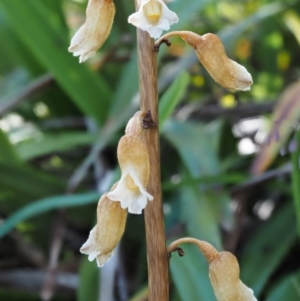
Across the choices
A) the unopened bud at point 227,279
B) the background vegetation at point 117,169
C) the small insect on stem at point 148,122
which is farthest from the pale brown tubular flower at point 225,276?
the background vegetation at point 117,169

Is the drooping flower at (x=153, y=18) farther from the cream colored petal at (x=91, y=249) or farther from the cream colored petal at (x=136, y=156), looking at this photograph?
the cream colored petal at (x=91, y=249)

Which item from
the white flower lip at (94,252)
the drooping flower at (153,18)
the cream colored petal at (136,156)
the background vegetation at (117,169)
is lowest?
the background vegetation at (117,169)

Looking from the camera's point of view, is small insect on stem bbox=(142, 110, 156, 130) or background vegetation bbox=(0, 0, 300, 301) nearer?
small insect on stem bbox=(142, 110, 156, 130)

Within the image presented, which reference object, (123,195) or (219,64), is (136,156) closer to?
(123,195)

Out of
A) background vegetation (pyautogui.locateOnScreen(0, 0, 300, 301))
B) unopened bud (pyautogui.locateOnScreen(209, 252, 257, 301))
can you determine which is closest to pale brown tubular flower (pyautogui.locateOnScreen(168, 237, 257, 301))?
unopened bud (pyautogui.locateOnScreen(209, 252, 257, 301))

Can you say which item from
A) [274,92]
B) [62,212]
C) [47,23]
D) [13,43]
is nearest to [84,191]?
[62,212]

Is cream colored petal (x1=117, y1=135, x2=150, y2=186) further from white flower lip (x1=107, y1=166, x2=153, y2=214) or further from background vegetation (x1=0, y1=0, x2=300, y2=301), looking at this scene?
background vegetation (x1=0, y1=0, x2=300, y2=301)

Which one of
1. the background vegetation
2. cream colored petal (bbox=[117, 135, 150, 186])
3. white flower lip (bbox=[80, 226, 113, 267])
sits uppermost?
cream colored petal (bbox=[117, 135, 150, 186])

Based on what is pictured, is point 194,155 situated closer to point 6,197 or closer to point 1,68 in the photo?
point 6,197
